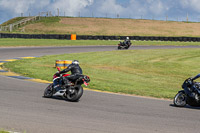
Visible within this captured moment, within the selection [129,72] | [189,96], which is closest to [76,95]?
[189,96]

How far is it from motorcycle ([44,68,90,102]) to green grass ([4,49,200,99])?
9.53 feet

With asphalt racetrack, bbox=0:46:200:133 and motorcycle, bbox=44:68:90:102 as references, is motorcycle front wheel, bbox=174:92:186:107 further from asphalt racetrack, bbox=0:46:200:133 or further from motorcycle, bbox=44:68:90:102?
motorcycle, bbox=44:68:90:102

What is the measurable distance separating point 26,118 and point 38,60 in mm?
16635

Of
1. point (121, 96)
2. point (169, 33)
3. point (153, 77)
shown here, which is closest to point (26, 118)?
point (121, 96)

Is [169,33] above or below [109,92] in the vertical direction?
above

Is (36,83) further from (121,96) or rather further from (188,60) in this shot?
(188,60)

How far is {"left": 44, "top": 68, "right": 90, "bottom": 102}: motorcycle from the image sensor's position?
36.0 ft

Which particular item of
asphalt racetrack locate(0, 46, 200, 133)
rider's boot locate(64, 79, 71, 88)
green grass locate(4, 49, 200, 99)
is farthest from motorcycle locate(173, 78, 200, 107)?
rider's boot locate(64, 79, 71, 88)

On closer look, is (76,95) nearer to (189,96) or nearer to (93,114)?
(93,114)

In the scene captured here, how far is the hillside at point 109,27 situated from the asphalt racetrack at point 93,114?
5801 cm

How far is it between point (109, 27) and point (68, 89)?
67453 millimetres

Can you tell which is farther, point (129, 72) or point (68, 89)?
point (129, 72)

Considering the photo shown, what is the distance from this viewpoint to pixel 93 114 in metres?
9.05

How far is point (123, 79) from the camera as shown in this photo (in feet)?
58.4
